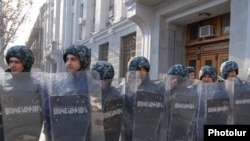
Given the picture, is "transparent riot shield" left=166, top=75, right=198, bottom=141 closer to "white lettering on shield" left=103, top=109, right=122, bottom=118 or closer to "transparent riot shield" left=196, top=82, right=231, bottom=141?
"transparent riot shield" left=196, top=82, right=231, bottom=141

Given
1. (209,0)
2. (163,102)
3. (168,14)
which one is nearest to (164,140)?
(163,102)

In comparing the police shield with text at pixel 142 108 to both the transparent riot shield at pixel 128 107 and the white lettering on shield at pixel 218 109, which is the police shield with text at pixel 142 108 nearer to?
the transparent riot shield at pixel 128 107

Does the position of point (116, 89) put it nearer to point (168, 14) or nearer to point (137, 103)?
point (137, 103)

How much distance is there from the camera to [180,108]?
344 cm

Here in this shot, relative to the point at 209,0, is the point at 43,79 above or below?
below

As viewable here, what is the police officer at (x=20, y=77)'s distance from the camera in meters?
2.80

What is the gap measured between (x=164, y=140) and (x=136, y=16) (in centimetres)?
691

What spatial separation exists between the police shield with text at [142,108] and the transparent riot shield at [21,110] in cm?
86

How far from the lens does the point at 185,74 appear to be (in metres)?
4.10

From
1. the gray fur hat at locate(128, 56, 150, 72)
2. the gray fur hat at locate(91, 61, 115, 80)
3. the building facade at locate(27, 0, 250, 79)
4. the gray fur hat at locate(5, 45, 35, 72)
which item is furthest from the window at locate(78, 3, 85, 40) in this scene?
the gray fur hat at locate(5, 45, 35, 72)

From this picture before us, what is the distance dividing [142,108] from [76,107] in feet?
2.37

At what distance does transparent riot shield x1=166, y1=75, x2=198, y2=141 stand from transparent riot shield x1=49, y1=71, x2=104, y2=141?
837 mm

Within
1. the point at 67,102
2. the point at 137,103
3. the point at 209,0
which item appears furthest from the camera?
the point at 209,0

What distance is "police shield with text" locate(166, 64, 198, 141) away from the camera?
133 inches
